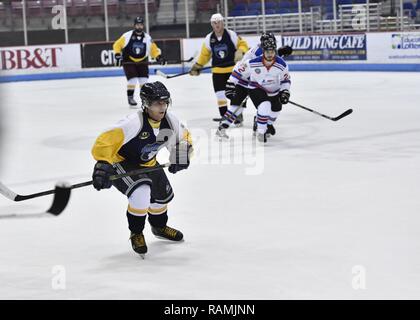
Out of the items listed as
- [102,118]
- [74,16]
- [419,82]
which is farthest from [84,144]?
[74,16]

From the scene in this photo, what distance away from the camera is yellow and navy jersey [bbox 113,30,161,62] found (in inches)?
479

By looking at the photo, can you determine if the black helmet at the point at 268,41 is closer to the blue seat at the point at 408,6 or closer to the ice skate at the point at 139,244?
the ice skate at the point at 139,244

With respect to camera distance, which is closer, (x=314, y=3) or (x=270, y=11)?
(x=314, y=3)

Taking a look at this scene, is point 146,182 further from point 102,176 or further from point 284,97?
point 284,97

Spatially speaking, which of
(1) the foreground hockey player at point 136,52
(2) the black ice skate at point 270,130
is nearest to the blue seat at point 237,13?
(1) the foreground hockey player at point 136,52

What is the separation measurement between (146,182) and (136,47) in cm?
837

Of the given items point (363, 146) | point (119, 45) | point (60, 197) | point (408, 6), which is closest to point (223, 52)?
point (363, 146)

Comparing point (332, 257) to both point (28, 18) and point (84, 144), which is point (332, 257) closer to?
point (84, 144)

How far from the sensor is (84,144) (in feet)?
27.3

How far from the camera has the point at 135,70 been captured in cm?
1214

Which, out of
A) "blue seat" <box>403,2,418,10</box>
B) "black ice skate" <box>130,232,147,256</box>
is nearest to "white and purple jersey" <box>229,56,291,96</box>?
"black ice skate" <box>130,232,147,256</box>

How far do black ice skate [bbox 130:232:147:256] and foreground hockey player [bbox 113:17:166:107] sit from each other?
317 inches

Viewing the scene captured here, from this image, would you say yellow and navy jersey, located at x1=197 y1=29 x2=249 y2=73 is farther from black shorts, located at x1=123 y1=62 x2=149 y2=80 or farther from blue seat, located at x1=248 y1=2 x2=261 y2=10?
blue seat, located at x1=248 y1=2 x2=261 y2=10

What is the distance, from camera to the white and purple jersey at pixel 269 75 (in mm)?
7855
